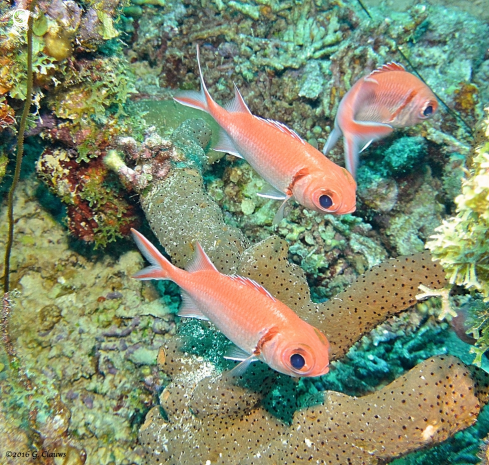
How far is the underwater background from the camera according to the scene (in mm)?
2723

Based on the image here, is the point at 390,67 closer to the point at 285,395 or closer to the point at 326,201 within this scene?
the point at 326,201

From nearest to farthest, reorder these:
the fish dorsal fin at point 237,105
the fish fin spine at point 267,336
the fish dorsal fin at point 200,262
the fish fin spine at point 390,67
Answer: the fish fin spine at point 267,336 → the fish dorsal fin at point 200,262 → the fish dorsal fin at point 237,105 → the fish fin spine at point 390,67

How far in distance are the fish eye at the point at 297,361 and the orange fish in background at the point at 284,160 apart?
1.05m

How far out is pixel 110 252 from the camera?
4.73 metres

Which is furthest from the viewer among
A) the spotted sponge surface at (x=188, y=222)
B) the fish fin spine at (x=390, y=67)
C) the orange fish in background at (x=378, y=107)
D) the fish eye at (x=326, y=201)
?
the spotted sponge surface at (x=188, y=222)

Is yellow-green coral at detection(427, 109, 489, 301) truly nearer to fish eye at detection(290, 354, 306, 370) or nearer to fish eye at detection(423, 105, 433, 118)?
fish eye at detection(290, 354, 306, 370)

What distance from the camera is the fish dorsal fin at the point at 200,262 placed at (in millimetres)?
2680

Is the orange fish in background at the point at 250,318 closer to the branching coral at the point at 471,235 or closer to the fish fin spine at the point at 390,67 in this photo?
the branching coral at the point at 471,235

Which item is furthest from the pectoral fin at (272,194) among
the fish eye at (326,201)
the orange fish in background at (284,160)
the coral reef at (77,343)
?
the coral reef at (77,343)

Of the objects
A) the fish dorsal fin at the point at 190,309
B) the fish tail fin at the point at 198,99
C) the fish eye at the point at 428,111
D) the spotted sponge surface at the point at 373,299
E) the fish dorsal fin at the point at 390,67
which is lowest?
the spotted sponge surface at the point at 373,299

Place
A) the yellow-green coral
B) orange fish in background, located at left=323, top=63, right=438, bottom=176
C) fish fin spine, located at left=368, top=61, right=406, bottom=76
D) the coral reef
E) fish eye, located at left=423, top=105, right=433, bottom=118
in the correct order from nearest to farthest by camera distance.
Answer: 1. the yellow-green coral
2. orange fish in background, located at left=323, top=63, right=438, bottom=176
3. fish eye, located at left=423, top=105, right=433, bottom=118
4. fish fin spine, located at left=368, top=61, right=406, bottom=76
5. the coral reef

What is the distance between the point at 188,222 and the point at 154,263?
3.23ft

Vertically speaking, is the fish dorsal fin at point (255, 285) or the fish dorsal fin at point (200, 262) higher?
the fish dorsal fin at point (200, 262)

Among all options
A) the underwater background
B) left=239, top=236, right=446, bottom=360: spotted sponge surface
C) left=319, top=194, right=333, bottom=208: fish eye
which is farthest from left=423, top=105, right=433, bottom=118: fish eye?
left=319, top=194, right=333, bottom=208: fish eye
